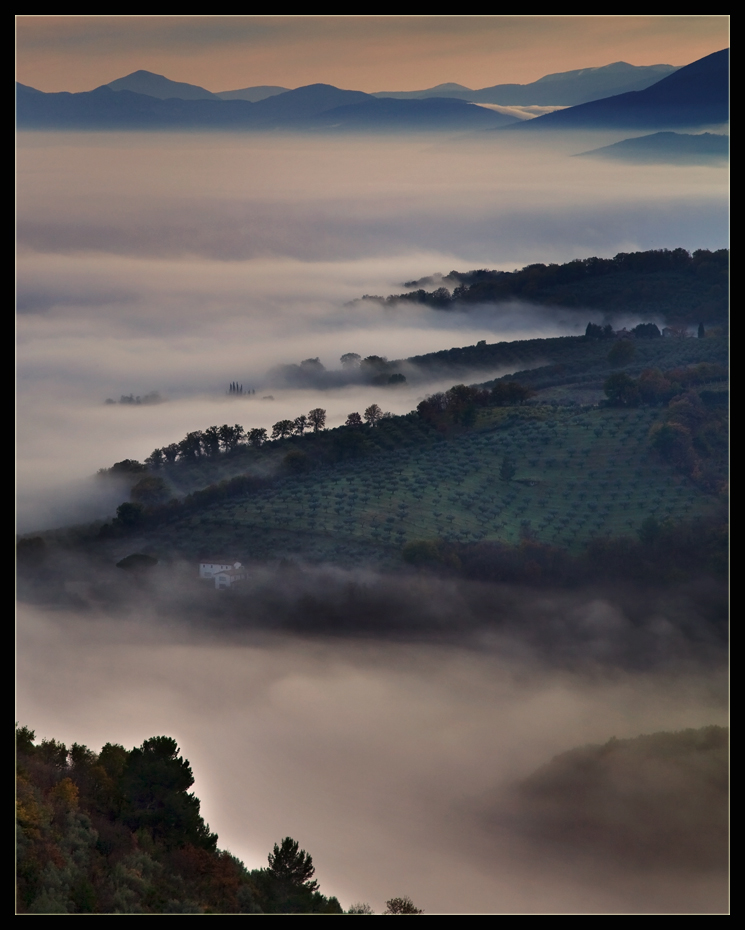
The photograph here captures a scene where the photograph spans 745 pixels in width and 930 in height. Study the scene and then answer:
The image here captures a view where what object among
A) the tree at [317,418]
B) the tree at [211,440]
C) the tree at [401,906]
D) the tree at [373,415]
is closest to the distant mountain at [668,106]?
the tree at [373,415]

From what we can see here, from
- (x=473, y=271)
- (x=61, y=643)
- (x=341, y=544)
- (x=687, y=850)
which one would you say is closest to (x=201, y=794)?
(x=61, y=643)

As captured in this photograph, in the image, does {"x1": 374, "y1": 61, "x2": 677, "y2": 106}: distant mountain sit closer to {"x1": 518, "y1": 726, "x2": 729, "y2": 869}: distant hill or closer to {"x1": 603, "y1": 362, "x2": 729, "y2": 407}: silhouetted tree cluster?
{"x1": 603, "y1": 362, "x2": 729, "y2": 407}: silhouetted tree cluster

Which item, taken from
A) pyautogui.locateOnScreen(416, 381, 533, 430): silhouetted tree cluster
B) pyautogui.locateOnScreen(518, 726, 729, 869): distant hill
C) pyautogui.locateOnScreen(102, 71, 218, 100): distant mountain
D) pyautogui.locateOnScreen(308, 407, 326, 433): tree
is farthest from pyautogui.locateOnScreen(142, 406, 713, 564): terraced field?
pyautogui.locateOnScreen(102, 71, 218, 100): distant mountain

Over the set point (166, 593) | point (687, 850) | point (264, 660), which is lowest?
point (687, 850)

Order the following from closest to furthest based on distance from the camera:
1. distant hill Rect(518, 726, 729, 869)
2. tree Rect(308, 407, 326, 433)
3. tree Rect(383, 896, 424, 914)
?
1. tree Rect(383, 896, 424, 914)
2. distant hill Rect(518, 726, 729, 869)
3. tree Rect(308, 407, 326, 433)

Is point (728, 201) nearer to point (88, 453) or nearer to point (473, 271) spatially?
point (473, 271)

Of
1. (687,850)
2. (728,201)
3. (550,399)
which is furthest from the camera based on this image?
(550,399)

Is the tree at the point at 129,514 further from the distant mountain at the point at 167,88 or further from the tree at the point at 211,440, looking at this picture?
the distant mountain at the point at 167,88
